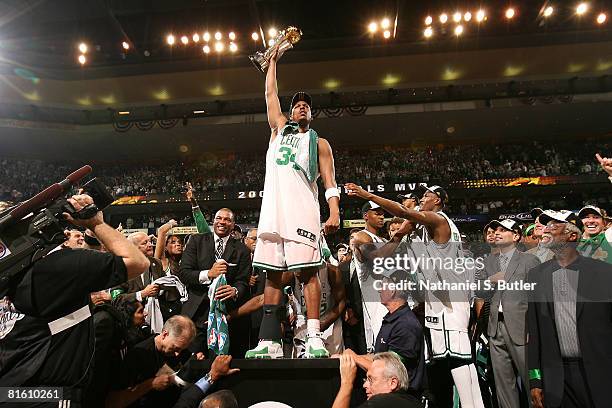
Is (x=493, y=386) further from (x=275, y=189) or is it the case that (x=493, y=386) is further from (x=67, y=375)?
(x=67, y=375)

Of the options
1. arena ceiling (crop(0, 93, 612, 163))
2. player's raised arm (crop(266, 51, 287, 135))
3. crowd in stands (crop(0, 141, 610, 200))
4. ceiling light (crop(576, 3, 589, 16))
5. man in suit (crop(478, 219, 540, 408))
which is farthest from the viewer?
crowd in stands (crop(0, 141, 610, 200))

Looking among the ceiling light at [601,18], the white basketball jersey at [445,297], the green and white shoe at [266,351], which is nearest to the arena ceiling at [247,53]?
the ceiling light at [601,18]

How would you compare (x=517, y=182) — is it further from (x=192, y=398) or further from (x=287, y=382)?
(x=192, y=398)

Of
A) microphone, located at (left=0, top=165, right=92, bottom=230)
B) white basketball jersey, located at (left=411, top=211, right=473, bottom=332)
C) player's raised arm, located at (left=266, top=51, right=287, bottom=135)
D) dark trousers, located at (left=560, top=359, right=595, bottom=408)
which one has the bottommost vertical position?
dark trousers, located at (left=560, top=359, right=595, bottom=408)

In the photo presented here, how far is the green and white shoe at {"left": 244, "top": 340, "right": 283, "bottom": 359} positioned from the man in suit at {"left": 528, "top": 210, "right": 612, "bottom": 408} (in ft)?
6.45

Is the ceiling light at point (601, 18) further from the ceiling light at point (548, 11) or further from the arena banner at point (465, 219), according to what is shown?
the arena banner at point (465, 219)

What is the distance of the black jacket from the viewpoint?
3768 mm

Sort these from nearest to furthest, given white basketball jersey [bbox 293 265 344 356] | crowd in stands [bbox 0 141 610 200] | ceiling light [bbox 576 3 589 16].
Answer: white basketball jersey [bbox 293 265 344 356]
ceiling light [bbox 576 3 589 16]
crowd in stands [bbox 0 141 610 200]

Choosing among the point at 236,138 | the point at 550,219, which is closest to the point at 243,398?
the point at 550,219

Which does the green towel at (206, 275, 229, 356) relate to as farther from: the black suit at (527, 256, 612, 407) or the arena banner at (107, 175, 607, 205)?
the arena banner at (107, 175, 607, 205)

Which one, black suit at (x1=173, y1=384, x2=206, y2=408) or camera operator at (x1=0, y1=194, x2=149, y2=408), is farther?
black suit at (x1=173, y1=384, x2=206, y2=408)

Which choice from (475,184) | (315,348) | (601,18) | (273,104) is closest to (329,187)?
(273,104)

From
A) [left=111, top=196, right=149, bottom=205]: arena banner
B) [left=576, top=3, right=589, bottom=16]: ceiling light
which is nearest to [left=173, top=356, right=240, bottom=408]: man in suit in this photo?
[left=111, top=196, right=149, bottom=205]: arena banner

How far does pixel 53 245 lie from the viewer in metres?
2.22
